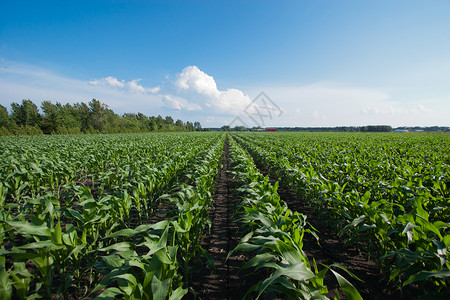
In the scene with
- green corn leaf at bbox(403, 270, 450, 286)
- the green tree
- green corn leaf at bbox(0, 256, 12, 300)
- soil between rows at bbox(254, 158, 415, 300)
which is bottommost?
soil between rows at bbox(254, 158, 415, 300)

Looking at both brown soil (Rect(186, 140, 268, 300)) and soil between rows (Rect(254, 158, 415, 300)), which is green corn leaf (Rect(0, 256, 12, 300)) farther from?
soil between rows (Rect(254, 158, 415, 300))

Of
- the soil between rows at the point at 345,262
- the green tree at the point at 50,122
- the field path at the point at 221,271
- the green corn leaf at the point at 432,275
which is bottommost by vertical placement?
the field path at the point at 221,271

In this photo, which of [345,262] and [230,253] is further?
[345,262]

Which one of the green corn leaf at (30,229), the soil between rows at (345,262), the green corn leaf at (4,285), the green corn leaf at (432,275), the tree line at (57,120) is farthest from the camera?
the tree line at (57,120)

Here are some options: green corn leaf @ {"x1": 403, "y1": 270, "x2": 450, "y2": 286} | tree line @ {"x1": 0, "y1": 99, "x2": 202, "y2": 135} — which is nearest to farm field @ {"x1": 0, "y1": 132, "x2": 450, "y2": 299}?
green corn leaf @ {"x1": 403, "y1": 270, "x2": 450, "y2": 286}

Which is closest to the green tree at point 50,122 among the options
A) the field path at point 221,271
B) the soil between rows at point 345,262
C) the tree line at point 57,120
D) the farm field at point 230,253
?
the tree line at point 57,120

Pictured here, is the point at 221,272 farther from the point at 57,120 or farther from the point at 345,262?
the point at 57,120

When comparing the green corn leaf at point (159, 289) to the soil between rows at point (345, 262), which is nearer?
the green corn leaf at point (159, 289)

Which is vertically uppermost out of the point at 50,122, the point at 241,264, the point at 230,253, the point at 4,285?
the point at 50,122

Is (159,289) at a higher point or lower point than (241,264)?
higher

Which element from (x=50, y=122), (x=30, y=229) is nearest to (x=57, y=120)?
(x=50, y=122)

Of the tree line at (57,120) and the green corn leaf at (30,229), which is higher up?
the tree line at (57,120)

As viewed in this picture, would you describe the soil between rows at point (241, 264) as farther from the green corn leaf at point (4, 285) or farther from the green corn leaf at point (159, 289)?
the green corn leaf at point (4, 285)

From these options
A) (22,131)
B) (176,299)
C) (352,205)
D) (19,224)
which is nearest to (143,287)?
(176,299)
